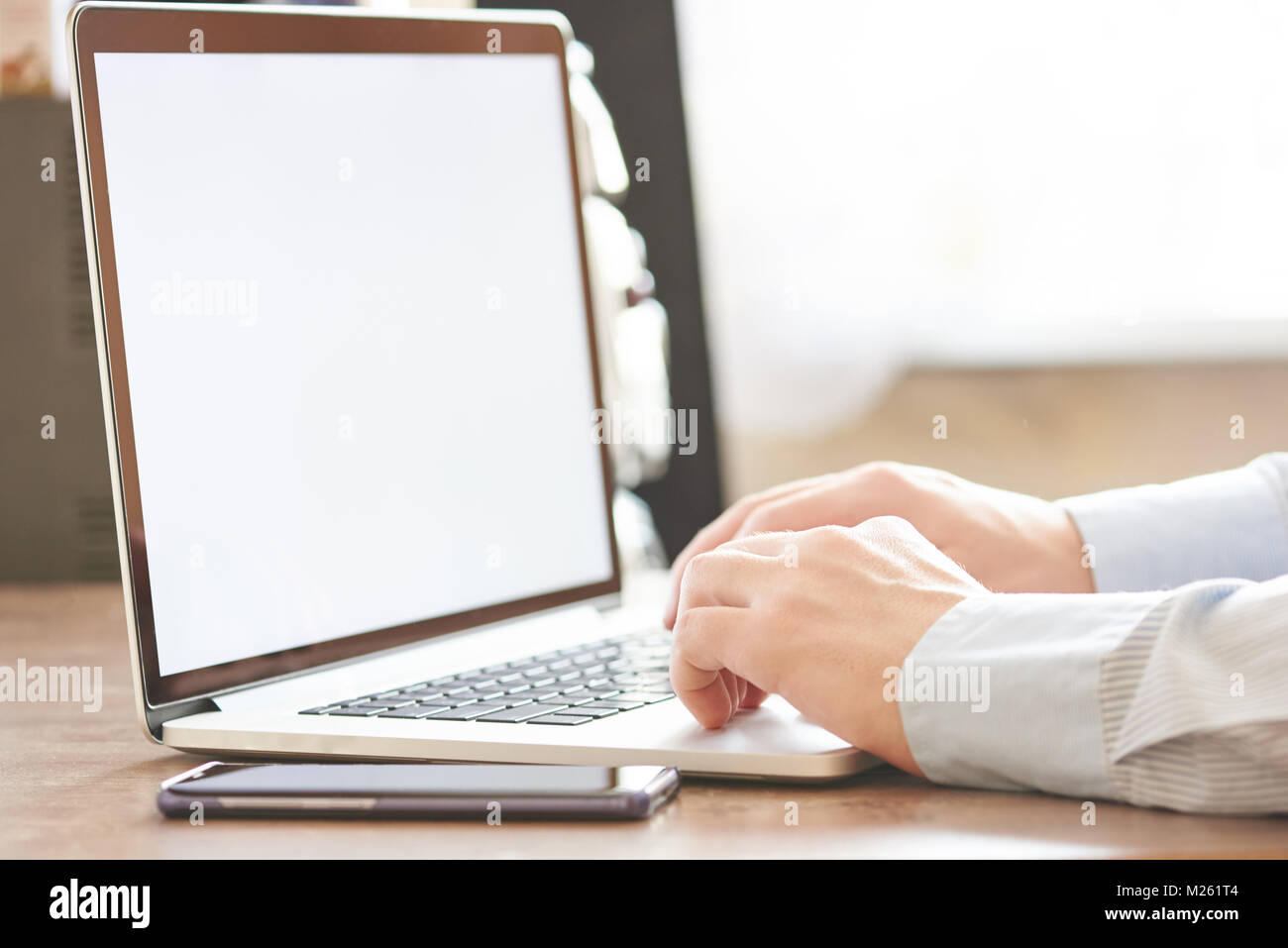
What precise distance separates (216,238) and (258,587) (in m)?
0.18

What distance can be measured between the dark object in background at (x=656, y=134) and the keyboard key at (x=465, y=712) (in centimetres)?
146

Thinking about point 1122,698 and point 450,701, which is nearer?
point 1122,698

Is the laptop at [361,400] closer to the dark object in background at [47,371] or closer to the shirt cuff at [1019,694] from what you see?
the shirt cuff at [1019,694]

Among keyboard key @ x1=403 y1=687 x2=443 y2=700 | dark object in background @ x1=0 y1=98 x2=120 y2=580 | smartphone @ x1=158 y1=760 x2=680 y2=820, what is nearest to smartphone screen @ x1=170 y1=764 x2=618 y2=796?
smartphone @ x1=158 y1=760 x2=680 y2=820

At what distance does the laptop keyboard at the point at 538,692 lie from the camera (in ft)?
1.93

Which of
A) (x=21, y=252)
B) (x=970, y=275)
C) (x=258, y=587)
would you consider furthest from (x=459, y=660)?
(x=970, y=275)

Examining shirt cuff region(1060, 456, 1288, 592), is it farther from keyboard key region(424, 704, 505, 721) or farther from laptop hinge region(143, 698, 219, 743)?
laptop hinge region(143, 698, 219, 743)

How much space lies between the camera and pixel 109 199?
0.63 meters

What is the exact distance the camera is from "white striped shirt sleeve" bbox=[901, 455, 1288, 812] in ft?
1.53

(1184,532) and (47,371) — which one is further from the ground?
(47,371)

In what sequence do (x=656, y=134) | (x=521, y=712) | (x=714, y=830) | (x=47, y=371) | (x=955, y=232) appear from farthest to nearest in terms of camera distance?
(x=955, y=232) → (x=656, y=134) → (x=47, y=371) → (x=521, y=712) → (x=714, y=830)

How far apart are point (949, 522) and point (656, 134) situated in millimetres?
1405

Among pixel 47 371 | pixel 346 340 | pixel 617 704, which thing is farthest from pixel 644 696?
pixel 47 371

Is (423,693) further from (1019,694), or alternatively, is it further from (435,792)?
(1019,694)
